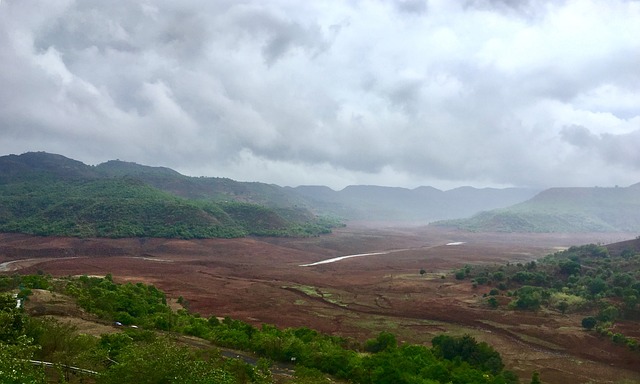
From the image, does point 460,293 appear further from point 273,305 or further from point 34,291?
point 34,291

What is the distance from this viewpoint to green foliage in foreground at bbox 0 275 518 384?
14.7 meters

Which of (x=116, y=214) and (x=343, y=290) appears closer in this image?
(x=343, y=290)

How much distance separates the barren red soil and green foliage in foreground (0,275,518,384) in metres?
9.14

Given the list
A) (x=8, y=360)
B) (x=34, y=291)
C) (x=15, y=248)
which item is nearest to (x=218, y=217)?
(x=15, y=248)

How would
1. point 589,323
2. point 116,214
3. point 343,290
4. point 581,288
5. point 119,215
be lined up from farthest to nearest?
point 116,214 < point 119,215 < point 343,290 < point 581,288 < point 589,323

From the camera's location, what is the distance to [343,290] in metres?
65.9

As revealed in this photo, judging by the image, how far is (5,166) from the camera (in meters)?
192

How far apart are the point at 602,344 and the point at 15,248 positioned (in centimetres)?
10303

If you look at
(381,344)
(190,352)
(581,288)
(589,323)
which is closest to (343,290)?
(589,323)

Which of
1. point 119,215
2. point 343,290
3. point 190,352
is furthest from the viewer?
point 119,215

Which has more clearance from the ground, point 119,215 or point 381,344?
point 119,215

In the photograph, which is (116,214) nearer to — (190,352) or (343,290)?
(343,290)

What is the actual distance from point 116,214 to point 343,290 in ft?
255

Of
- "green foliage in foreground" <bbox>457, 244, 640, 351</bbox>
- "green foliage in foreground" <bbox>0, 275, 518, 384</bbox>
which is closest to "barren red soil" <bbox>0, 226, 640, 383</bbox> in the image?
"green foliage in foreground" <bbox>457, 244, 640, 351</bbox>
